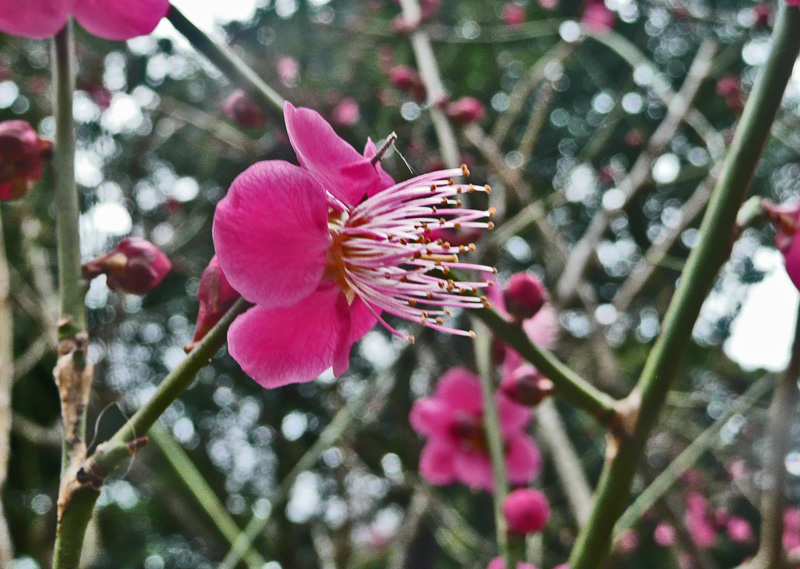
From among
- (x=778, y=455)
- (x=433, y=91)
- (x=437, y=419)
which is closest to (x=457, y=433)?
(x=437, y=419)

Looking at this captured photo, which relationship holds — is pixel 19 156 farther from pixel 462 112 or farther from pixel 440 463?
pixel 440 463

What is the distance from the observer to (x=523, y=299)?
0.59m

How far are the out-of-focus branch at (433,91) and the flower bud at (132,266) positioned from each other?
0.65 meters

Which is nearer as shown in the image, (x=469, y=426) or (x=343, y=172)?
(x=343, y=172)

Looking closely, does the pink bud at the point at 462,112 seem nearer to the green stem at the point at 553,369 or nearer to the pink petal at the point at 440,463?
the pink petal at the point at 440,463

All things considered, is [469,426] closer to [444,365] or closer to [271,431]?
[444,365]

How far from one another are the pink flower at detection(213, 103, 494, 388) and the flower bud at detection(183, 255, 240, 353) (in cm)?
2

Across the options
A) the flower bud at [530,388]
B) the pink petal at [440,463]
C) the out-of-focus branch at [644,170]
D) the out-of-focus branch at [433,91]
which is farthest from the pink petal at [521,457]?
the flower bud at [530,388]

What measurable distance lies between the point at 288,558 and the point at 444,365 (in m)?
1.72

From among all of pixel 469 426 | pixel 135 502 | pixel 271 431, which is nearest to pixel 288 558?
pixel 271 431

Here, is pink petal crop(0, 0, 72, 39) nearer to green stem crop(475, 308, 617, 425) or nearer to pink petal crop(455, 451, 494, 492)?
green stem crop(475, 308, 617, 425)

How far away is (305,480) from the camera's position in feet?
10.6

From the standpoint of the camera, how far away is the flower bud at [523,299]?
58 cm

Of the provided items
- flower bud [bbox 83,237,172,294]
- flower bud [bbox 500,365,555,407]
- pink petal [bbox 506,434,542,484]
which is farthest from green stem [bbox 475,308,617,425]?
pink petal [bbox 506,434,542,484]
